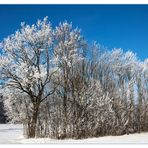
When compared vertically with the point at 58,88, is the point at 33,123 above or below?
below

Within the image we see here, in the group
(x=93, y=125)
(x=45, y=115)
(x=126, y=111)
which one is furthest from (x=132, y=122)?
(x=45, y=115)

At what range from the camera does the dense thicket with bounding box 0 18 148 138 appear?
2002cm

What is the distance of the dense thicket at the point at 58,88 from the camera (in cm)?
2002

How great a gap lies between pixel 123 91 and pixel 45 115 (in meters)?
7.24

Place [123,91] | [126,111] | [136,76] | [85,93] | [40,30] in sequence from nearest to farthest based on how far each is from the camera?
[85,93], [40,30], [126,111], [123,91], [136,76]

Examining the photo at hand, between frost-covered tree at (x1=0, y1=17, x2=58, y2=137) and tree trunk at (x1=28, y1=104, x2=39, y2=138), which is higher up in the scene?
frost-covered tree at (x1=0, y1=17, x2=58, y2=137)

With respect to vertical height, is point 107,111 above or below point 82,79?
below

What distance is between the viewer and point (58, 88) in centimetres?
2116

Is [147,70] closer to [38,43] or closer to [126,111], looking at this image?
[126,111]

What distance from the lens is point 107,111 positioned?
21.5m

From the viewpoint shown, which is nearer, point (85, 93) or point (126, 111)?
point (85, 93)

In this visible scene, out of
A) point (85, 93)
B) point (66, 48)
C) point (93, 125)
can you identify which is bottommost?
point (93, 125)

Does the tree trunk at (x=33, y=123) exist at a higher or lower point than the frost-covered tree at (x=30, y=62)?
lower

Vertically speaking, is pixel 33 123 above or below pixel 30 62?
below
